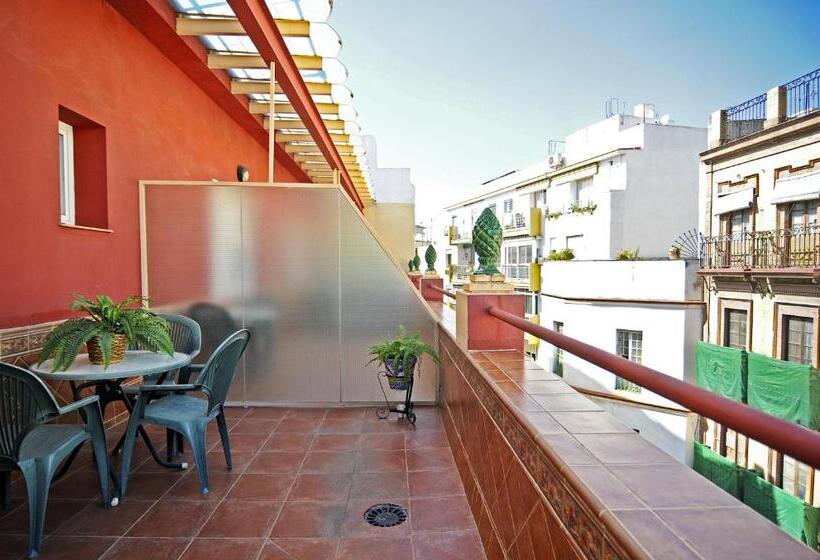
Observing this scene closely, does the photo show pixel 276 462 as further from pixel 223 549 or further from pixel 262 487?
pixel 223 549

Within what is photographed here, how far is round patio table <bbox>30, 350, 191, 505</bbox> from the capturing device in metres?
2.51

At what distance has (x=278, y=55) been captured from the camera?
4094 mm

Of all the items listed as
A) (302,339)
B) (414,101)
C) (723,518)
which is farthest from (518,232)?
(723,518)

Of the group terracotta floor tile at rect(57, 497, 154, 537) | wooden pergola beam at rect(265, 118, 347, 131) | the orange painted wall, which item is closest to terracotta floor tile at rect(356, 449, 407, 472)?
terracotta floor tile at rect(57, 497, 154, 537)

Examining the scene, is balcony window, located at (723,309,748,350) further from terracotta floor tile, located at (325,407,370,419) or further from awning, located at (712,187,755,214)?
terracotta floor tile, located at (325,407,370,419)

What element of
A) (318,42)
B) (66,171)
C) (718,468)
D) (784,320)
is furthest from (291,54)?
(718,468)

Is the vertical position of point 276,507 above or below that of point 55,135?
below

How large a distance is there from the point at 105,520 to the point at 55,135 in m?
2.35

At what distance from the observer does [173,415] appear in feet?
8.98

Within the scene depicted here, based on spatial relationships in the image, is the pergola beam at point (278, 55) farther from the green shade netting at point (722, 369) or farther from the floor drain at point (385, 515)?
the green shade netting at point (722, 369)

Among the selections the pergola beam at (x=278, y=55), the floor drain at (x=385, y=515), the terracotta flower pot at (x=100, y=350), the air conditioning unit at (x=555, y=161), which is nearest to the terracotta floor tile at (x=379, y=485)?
the floor drain at (x=385, y=515)

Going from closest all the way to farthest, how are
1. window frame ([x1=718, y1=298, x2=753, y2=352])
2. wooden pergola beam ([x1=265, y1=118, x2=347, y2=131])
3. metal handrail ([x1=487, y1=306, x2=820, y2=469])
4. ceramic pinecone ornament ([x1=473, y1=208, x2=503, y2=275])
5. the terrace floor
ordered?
metal handrail ([x1=487, y1=306, x2=820, y2=469]) → the terrace floor → ceramic pinecone ornament ([x1=473, y1=208, x2=503, y2=275]) → wooden pergola beam ([x1=265, y1=118, x2=347, y2=131]) → window frame ([x1=718, y1=298, x2=753, y2=352])

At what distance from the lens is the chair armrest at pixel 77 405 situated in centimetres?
216

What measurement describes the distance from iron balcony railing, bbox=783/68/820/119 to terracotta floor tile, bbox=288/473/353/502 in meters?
11.7
